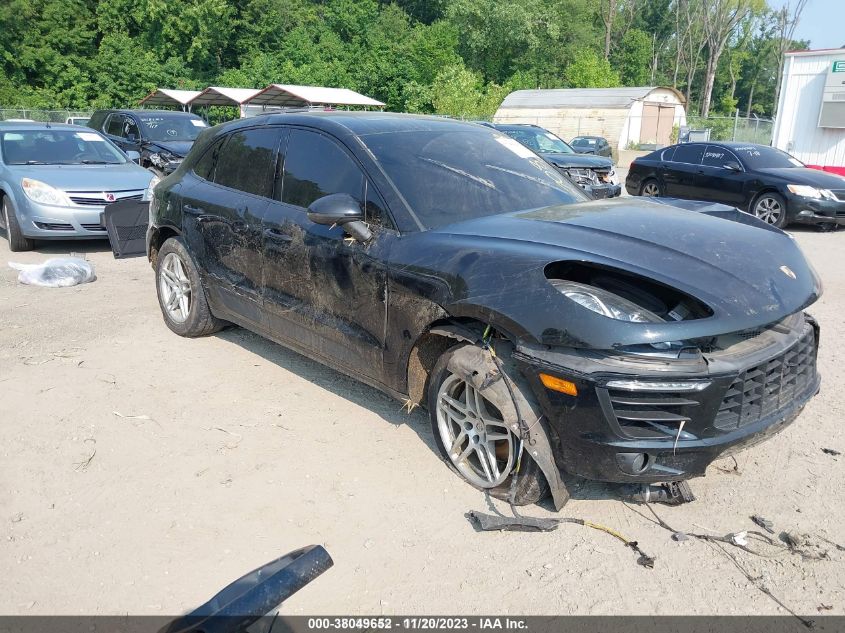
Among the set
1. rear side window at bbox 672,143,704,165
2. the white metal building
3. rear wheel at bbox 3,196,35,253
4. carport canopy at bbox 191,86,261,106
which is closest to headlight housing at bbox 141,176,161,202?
rear wheel at bbox 3,196,35,253

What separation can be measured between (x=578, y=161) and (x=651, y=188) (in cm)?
153

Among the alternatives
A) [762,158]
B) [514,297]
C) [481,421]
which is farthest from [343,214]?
[762,158]

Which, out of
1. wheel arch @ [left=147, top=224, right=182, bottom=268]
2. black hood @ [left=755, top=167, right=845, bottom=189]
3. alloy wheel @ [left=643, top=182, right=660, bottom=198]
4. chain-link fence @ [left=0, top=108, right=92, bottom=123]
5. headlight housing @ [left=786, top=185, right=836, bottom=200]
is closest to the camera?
wheel arch @ [left=147, top=224, right=182, bottom=268]

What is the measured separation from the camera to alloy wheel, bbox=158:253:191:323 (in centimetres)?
573

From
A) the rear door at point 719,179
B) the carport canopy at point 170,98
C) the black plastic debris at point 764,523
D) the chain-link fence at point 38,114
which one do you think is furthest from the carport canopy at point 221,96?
the black plastic debris at point 764,523

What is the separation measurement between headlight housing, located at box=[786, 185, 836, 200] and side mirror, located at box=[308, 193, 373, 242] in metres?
9.99

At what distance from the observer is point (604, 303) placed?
3092 millimetres

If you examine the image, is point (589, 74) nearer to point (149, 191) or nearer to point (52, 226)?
point (149, 191)

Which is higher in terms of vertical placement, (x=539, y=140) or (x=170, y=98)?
(x=539, y=140)

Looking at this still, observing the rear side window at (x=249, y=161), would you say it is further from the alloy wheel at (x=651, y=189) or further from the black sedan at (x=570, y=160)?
the alloy wheel at (x=651, y=189)

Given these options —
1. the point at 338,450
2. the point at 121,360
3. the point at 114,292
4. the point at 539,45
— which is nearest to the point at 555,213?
the point at 338,450

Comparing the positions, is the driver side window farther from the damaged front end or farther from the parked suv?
the parked suv

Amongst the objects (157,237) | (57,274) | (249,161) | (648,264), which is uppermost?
(249,161)

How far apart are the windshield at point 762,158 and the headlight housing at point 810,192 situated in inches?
34.5
